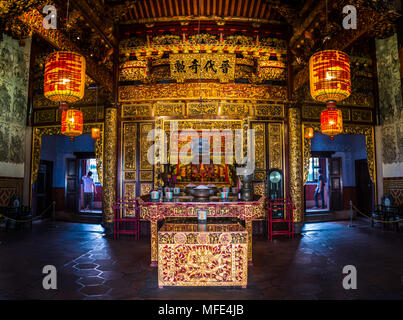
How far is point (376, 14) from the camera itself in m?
3.47

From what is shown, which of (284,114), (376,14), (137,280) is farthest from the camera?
(284,114)

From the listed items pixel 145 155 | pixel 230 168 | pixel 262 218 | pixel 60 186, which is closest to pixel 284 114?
pixel 230 168

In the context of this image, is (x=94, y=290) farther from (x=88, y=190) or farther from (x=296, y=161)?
(x=88, y=190)

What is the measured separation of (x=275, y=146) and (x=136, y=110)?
3429 mm

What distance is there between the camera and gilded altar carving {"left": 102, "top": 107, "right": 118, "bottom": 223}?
19.8 ft

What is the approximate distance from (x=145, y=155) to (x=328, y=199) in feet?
22.2

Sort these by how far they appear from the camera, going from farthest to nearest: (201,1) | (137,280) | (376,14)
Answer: (201,1)
(376,14)
(137,280)

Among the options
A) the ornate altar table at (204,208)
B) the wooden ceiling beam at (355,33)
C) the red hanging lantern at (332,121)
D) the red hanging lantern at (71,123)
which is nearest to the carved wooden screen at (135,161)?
the red hanging lantern at (71,123)

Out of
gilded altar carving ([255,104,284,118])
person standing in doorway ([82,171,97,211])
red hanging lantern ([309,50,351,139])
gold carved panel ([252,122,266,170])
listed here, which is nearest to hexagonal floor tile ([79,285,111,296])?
red hanging lantern ([309,50,351,139])

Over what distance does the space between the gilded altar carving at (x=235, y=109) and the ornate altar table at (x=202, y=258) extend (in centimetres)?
388

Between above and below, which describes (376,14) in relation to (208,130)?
above

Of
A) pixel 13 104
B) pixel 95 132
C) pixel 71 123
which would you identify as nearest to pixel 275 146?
pixel 95 132

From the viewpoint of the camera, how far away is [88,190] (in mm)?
9703
